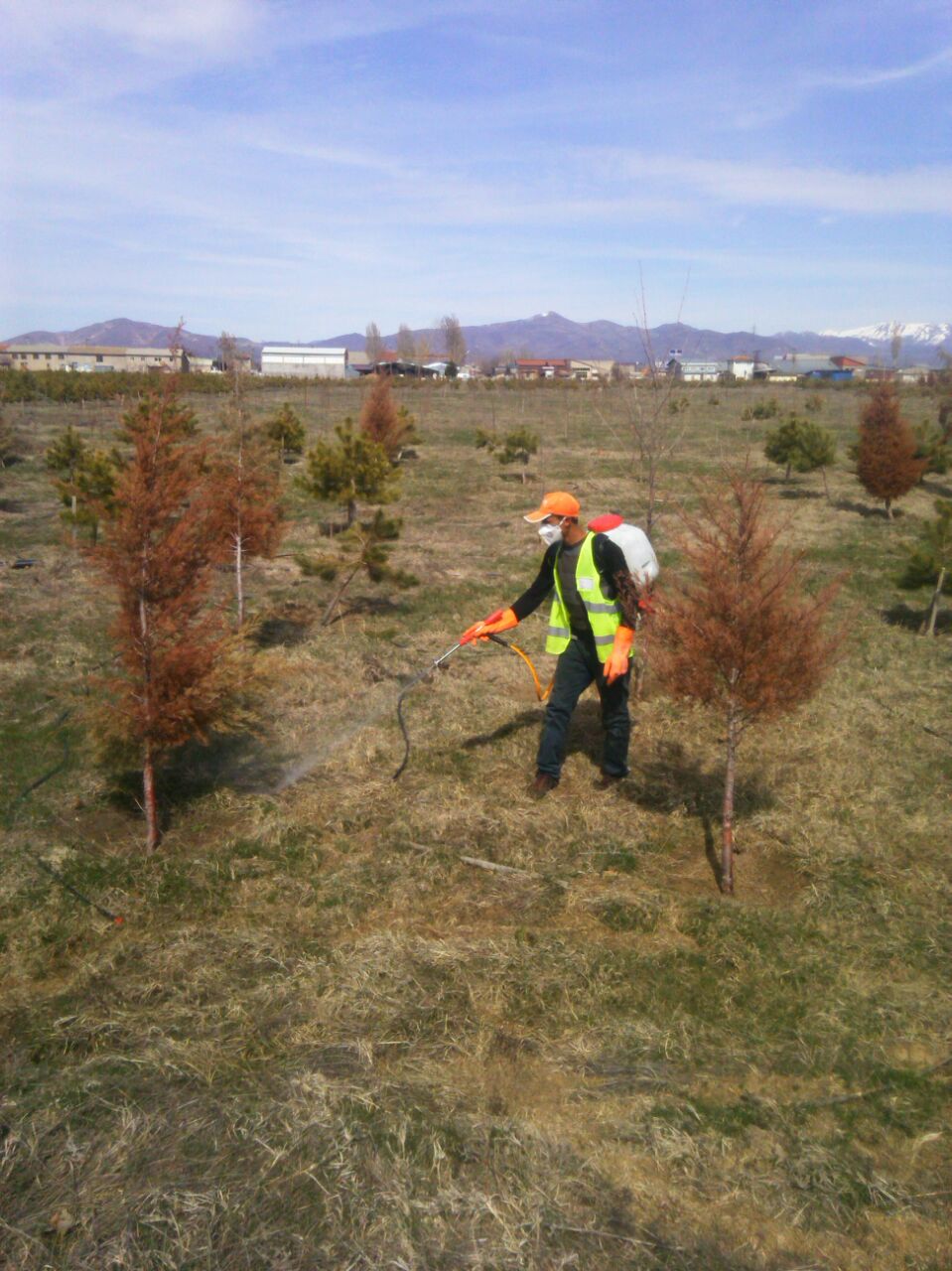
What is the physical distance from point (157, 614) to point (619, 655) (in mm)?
2706

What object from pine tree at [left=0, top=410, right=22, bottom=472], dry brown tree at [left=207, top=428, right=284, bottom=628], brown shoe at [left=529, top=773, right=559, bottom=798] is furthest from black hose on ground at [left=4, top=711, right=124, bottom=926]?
pine tree at [left=0, top=410, right=22, bottom=472]

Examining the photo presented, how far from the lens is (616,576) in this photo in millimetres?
5520

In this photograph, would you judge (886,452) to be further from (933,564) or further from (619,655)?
(619,655)

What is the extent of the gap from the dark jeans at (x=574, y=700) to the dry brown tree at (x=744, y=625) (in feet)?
3.38

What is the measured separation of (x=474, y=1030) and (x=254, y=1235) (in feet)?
3.99

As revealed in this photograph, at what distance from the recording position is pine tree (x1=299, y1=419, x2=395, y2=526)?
11.2m

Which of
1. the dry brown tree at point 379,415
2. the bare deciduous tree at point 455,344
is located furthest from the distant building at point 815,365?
the dry brown tree at point 379,415

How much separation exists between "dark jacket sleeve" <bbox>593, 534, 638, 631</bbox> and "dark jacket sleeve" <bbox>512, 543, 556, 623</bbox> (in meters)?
0.38

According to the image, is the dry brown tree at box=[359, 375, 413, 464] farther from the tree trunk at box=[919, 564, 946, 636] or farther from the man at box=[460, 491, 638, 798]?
the man at box=[460, 491, 638, 798]

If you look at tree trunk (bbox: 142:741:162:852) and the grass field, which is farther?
tree trunk (bbox: 142:741:162:852)

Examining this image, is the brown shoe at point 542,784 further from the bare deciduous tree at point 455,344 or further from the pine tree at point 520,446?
the bare deciduous tree at point 455,344

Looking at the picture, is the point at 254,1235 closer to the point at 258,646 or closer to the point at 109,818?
the point at 109,818

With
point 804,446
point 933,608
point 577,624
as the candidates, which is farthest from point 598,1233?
point 804,446

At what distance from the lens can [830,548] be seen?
15.3 m
